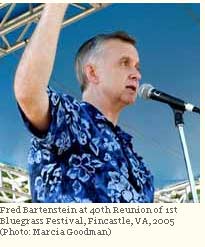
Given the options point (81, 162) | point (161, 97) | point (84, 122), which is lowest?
point (81, 162)

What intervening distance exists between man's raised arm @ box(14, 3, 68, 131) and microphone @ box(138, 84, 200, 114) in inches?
18.2

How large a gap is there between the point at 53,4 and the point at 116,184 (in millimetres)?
601

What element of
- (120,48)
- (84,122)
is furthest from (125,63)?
(84,122)

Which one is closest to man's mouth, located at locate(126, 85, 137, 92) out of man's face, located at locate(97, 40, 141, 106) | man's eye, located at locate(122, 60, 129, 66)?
man's face, located at locate(97, 40, 141, 106)

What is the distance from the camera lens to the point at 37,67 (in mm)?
1734

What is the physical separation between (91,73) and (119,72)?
0.10 meters

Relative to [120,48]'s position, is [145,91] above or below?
below

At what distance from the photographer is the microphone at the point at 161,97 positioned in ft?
6.90

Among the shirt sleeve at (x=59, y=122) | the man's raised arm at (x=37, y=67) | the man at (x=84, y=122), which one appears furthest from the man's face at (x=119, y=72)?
the man's raised arm at (x=37, y=67)

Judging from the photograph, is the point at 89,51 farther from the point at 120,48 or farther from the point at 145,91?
the point at 145,91

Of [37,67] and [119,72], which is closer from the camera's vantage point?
[37,67]

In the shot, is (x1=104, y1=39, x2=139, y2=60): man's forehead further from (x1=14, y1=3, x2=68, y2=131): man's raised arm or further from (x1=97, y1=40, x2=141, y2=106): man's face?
(x1=14, y1=3, x2=68, y2=131): man's raised arm
